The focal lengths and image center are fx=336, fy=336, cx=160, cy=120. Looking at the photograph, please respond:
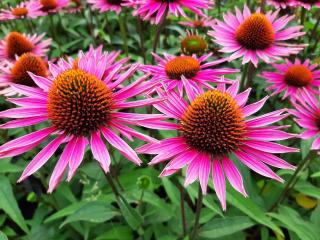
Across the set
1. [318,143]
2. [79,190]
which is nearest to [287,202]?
[318,143]

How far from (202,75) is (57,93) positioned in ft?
2.93

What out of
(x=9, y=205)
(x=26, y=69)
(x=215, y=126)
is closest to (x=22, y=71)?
(x=26, y=69)

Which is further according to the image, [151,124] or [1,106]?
[1,106]

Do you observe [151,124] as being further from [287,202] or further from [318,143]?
[287,202]

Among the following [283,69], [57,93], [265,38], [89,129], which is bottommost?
[89,129]

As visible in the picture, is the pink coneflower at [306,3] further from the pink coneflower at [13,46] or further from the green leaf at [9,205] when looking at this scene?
the green leaf at [9,205]

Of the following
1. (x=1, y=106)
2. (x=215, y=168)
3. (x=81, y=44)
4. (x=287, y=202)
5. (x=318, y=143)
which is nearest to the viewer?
(x=215, y=168)

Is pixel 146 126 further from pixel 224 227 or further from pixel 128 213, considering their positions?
pixel 224 227

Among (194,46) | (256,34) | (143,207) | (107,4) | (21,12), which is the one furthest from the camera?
(21,12)

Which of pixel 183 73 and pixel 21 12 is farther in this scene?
A: pixel 21 12

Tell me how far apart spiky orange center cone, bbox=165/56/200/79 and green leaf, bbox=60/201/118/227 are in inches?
31.3

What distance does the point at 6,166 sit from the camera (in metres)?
1.96

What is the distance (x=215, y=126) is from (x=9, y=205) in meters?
1.17

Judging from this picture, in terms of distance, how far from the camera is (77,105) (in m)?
1.34
